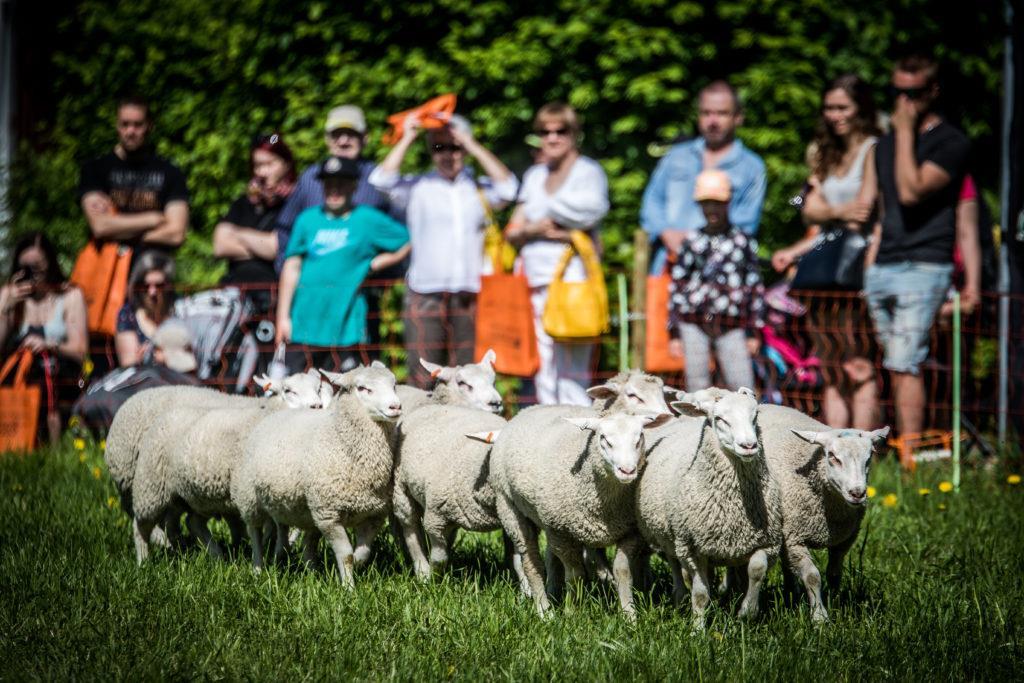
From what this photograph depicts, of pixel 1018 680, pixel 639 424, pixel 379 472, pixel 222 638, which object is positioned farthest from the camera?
pixel 379 472

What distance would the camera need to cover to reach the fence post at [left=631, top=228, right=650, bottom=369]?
844 cm

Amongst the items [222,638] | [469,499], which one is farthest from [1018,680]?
[222,638]

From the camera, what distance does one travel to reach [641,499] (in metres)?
5.01

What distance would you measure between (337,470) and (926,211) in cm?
384

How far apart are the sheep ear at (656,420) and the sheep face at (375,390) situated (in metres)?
1.16

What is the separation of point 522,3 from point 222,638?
25.2 ft

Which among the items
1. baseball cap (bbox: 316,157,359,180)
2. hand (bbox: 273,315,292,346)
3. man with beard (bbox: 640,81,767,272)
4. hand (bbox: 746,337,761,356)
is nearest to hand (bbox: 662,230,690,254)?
man with beard (bbox: 640,81,767,272)

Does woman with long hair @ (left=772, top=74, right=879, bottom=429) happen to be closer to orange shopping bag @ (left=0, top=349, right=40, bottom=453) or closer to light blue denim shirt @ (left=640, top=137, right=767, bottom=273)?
light blue denim shirt @ (left=640, top=137, right=767, bottom=273)

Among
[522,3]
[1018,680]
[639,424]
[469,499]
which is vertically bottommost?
[1018,680]

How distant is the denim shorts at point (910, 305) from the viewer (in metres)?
7.34

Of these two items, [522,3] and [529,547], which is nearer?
[529,547]

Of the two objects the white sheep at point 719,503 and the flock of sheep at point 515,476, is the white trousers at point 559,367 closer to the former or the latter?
the flock of sheep at point 515,476

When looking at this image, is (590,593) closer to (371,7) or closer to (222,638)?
(222,638)

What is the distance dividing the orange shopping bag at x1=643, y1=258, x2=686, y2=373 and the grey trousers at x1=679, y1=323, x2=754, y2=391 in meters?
0.37
